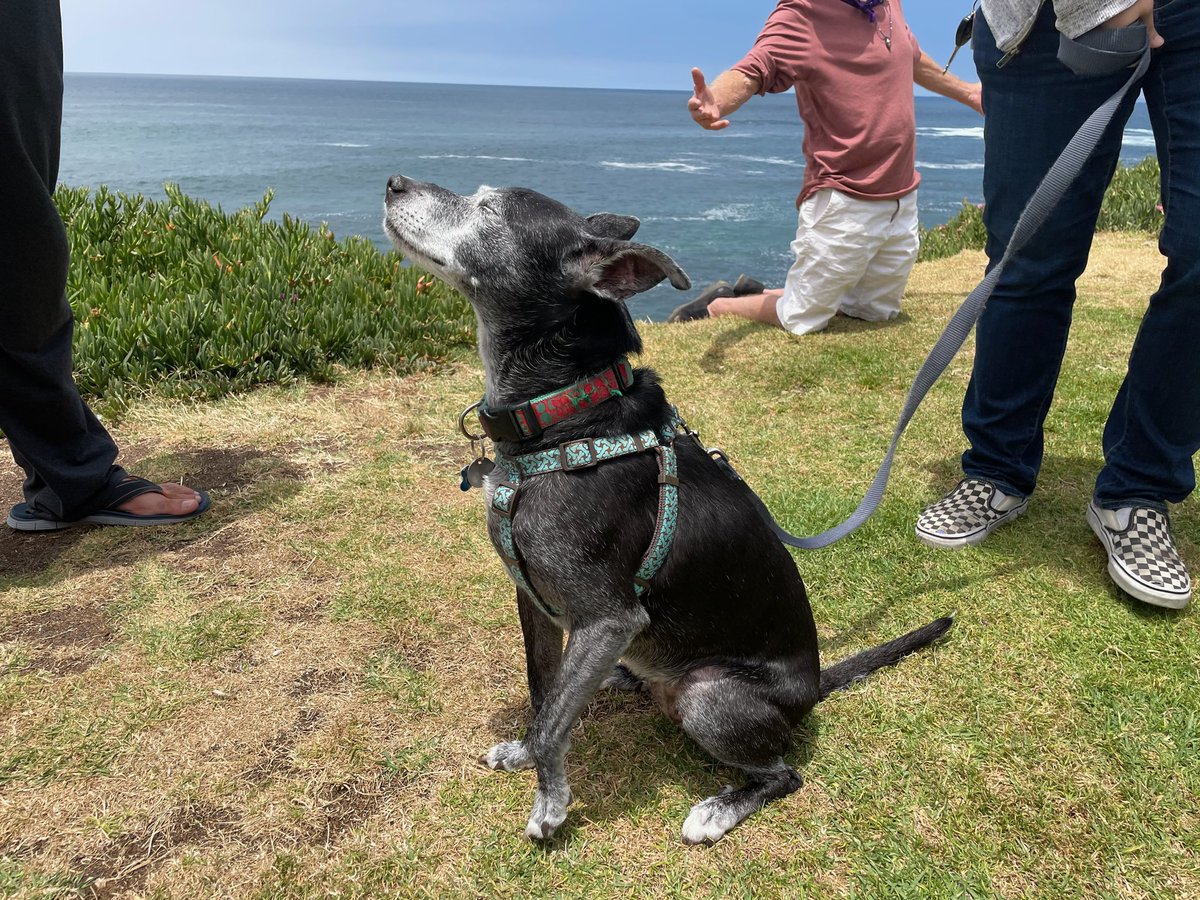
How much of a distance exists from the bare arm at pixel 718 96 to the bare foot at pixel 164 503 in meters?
3.87

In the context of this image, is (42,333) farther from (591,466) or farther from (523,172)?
(523,172)

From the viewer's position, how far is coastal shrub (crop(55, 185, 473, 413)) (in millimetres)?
5766

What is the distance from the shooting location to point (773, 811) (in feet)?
8.63

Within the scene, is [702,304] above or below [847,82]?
below

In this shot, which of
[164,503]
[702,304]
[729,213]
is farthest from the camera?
[729,213]

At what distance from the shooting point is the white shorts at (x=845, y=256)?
677cm

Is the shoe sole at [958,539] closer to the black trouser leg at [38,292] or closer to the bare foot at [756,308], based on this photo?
the bare foot at [756,308]

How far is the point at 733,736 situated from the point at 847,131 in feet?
18.3

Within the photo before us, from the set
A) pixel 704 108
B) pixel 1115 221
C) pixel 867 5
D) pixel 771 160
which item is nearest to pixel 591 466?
pixel 704 108

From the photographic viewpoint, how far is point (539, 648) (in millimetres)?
2805

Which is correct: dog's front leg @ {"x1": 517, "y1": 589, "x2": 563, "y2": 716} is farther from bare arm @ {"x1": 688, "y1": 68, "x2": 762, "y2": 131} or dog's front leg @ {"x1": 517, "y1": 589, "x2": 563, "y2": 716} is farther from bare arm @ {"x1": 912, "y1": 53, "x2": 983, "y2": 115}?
bare arm @ {"x1": 912, "y1": 53, "x2": 983, "y2": 115}

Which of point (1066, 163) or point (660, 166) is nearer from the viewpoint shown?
point (1066, 163)

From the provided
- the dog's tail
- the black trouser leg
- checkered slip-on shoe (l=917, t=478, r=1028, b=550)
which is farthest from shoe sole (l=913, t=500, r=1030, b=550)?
the black trouser leg

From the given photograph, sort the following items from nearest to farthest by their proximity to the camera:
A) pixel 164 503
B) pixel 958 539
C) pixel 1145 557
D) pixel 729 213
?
1. pixel 1145 557
2. pixel 958 539
3. pixel 164 503
4. pixel 729 213
